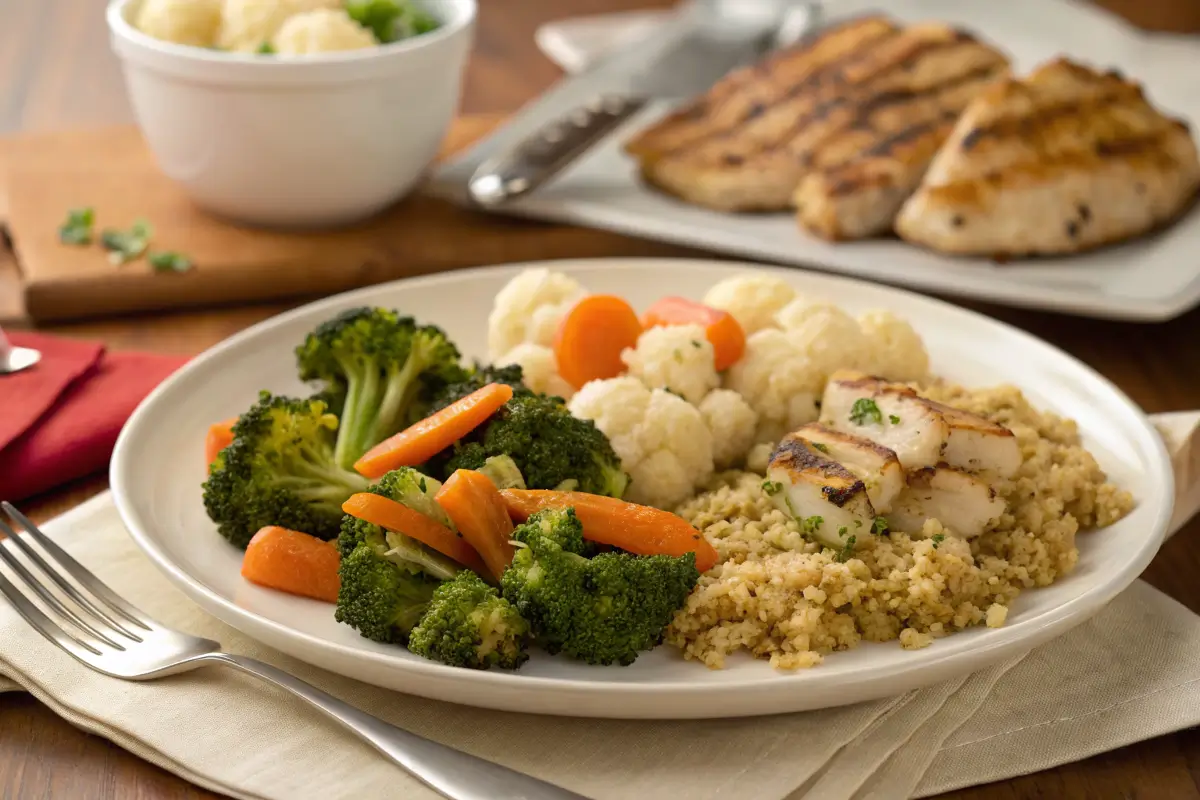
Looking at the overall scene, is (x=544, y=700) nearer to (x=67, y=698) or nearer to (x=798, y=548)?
(x=798, y=548)

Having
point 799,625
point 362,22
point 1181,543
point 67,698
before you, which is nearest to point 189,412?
point 67,698

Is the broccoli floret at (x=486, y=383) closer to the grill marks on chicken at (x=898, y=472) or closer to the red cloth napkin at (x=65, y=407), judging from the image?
the grill marks on chicken at (x=898, y=472)

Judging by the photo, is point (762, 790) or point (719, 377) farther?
point (719, 377)

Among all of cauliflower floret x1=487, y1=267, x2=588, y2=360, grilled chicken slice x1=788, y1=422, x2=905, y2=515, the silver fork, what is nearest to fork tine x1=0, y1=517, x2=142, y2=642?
the silver fork

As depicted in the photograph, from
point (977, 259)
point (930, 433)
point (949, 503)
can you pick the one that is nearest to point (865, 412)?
point (930, 433)

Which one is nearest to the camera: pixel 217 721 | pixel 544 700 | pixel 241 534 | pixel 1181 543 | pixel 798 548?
pixel 544 700
